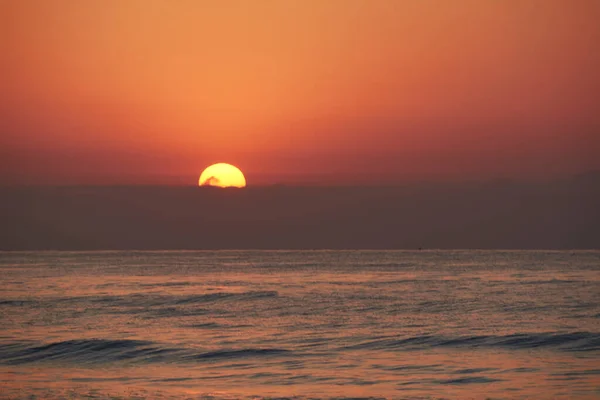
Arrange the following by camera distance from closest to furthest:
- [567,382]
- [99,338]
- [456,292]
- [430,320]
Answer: [567,382]
[99,338]
[430,320]
[456,292]

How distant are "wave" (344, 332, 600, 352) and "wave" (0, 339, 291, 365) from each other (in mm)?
4432

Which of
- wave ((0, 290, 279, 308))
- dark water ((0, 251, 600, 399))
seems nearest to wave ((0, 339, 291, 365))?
dark water ((0, 251, 600, 399))

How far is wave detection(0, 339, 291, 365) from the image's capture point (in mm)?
31719

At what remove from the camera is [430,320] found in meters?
42.9

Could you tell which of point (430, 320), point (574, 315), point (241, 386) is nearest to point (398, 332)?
point (430, 320)

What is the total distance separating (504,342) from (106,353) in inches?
639

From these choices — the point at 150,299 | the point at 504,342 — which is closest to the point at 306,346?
the point at 504,342

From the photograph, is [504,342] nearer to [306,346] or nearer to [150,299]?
[306,346]

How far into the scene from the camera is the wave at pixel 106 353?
31719 millimetres

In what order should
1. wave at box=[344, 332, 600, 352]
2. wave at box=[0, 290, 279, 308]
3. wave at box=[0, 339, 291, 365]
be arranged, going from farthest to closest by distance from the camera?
wave at box=[0, 290, 279, 308] < wave at box=[344, 332, 600, 352] < wave at box=[0, 339, 291, 365]

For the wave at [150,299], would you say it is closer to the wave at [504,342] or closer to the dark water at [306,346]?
the dark water at [306,346]

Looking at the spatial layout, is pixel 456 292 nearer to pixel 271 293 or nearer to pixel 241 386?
pixel 271 293

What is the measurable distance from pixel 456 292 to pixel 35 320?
3175cm

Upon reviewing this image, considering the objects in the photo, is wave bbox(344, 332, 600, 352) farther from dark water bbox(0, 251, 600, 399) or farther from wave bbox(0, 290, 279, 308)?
wave bbox(0, 290, 279, 308)
